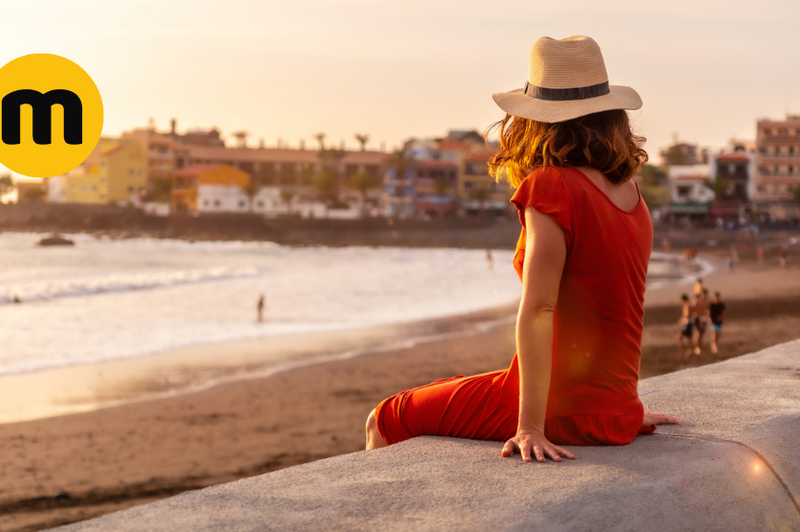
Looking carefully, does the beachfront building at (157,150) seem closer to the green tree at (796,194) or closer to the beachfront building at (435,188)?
the beachfront building at (435,188)

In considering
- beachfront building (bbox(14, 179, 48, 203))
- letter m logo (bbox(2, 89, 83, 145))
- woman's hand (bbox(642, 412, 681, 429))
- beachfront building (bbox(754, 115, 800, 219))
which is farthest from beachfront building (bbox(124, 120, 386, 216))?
woman's hand (bbox(642, 412, 681, 429))

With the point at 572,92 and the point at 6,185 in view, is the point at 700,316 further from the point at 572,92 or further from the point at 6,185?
the point at 6,185

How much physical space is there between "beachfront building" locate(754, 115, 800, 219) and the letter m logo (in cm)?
7181

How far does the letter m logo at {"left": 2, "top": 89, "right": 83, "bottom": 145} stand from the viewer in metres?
4.42

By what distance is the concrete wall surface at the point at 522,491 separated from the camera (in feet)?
5.41

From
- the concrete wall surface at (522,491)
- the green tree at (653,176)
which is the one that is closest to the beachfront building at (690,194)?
the green tree at (653,176)

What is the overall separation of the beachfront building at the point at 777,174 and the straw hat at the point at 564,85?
239 ft

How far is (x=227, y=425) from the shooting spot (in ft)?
30.5

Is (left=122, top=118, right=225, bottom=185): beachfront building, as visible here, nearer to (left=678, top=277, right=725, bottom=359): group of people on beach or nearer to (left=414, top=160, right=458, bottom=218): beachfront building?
(left=414, top=160, right=458, bottom=218): beachfront building

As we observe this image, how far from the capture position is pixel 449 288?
28828 millimetres

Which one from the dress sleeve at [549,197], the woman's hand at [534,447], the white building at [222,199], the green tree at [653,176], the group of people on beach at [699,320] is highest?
the green tree at [653,176]

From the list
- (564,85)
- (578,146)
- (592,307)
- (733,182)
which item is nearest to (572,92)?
(564,85)

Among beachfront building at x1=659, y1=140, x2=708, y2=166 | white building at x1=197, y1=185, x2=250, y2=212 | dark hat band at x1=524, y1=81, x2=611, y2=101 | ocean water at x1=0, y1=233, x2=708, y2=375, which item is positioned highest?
beachfront building at x1=659, y1=140, x2=708, y2=166

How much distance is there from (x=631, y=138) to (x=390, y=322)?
56.3ft
